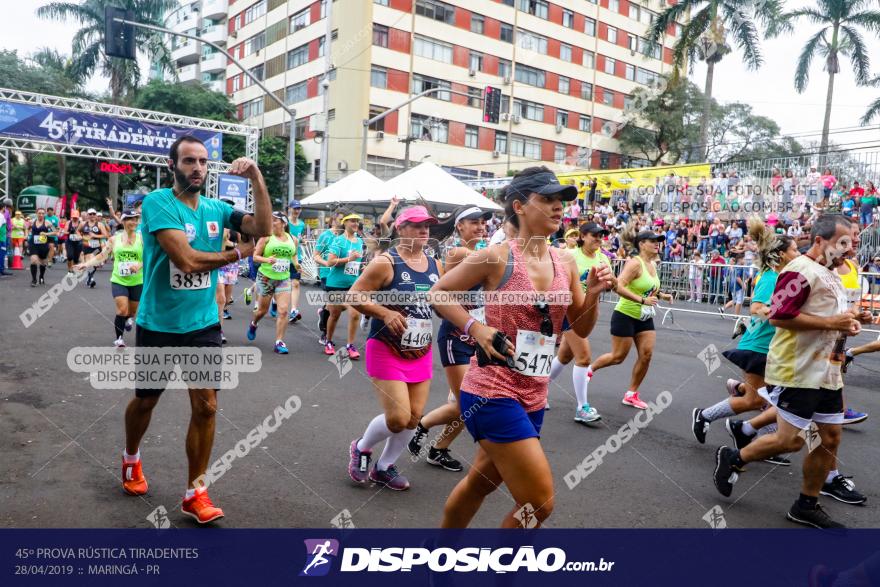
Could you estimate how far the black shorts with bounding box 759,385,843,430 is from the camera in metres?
3.97

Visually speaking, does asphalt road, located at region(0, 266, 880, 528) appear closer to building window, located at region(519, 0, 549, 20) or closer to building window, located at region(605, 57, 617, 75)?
building window, located at region(519, 0, 549, 20)

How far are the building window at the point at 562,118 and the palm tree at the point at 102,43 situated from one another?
26.1 m

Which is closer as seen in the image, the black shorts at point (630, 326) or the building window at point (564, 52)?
the black shorts at point (630, 326)

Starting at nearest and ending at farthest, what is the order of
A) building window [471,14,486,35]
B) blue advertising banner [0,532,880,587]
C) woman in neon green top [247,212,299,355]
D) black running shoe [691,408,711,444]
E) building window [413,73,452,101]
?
blue advertising banner [0,532,880,587]
black running shoe [691,408,711,444]
woman in neon green top [247,212,299,355]
building window [413,73,452,101]
building window [471,14,486,35]

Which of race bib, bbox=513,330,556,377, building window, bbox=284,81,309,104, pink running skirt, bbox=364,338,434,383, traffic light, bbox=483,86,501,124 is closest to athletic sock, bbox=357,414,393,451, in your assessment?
pink running skirt, bbox=364,338,434,383

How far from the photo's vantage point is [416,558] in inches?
130

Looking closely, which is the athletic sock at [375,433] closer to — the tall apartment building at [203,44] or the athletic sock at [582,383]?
the athletic sock at [582,383]

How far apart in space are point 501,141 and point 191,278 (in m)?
42.9

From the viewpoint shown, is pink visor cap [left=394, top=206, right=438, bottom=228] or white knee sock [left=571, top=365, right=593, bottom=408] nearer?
pink visor cap [left=394, top=206, right=438, bottom=228]

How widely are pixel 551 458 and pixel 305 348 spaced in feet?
17.5

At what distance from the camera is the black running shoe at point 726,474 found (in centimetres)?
438

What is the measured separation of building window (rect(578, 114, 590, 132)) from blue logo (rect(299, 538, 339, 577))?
164 ft

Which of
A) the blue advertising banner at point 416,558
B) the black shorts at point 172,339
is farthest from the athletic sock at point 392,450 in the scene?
the black shorts at point 172,339

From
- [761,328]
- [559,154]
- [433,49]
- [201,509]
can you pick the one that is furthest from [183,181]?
[559,154]
